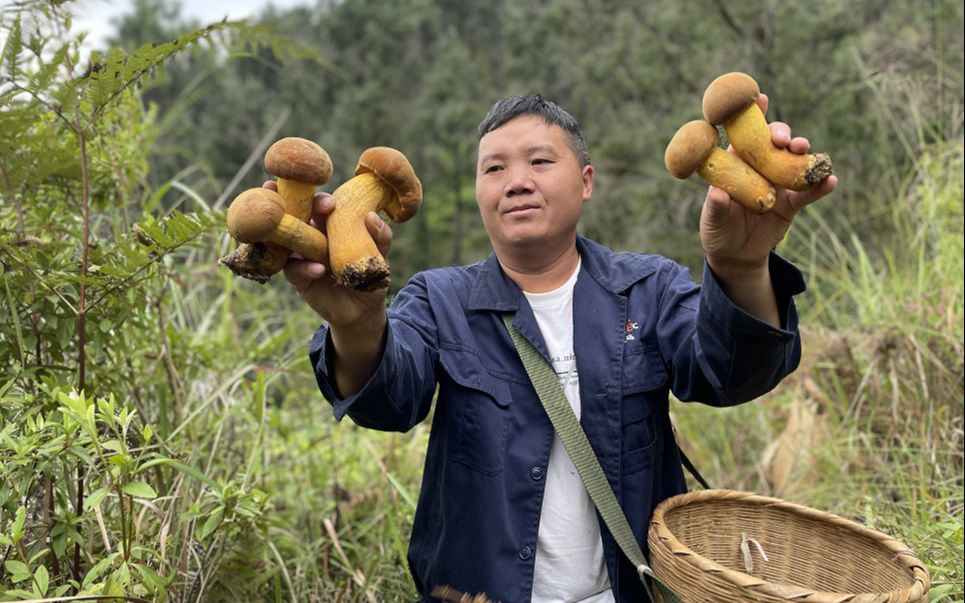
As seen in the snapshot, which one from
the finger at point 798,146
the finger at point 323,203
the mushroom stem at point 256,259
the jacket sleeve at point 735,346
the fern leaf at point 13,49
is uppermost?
the fern leaf at point 13,49

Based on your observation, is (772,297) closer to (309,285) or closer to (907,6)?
(309,285)

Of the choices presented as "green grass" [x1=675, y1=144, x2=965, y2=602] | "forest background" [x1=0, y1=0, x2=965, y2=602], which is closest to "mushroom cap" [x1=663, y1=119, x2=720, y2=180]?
"forest background" [x1=0, y1=0, x2=965, y2=602]

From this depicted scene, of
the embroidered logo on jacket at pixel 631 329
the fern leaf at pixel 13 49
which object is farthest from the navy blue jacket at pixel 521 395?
the fern leaf at pixel 13 49

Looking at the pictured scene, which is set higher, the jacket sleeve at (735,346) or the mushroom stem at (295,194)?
the mushroom stem at (295,194)

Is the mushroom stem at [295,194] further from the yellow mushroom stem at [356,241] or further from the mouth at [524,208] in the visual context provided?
the mouth at [524,208]

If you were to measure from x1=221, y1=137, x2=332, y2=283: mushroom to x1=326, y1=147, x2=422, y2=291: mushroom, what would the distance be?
51mm

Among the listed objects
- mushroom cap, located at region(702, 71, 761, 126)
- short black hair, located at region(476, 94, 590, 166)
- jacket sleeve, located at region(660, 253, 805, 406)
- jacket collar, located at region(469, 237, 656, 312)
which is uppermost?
short black hair, located at region(476, 94, 590, 166)

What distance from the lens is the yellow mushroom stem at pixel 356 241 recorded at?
1.22 meters

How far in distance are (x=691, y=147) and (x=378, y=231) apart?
1.63 ft

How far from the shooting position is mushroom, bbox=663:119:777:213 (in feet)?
4.29

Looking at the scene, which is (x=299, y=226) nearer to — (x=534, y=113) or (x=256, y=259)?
(x=256, y=259)

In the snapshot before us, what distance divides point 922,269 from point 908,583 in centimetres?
204

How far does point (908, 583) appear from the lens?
1546 mm

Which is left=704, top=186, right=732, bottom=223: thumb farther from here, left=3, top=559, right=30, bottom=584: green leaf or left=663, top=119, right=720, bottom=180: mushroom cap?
left=3, top=559, right=30, bottom=584: green leaf
